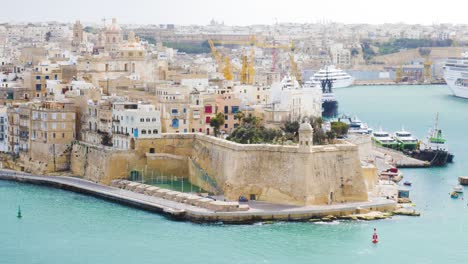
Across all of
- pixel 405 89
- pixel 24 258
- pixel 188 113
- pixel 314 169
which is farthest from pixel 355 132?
pixel 405 89

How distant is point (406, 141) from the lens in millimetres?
35969

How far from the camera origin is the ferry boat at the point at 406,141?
116ft

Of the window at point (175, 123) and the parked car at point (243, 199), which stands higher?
the window at point (175, 123)

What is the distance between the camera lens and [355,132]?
34625 millimetres

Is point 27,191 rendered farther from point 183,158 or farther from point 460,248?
point 460,248

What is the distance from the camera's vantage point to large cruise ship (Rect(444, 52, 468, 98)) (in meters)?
62.2

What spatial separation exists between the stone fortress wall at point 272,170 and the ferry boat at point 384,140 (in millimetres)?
9435

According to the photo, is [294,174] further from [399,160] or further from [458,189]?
[399,160]

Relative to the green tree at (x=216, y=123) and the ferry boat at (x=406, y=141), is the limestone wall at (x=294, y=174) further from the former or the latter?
the ferry boat at (x=406, y=141)

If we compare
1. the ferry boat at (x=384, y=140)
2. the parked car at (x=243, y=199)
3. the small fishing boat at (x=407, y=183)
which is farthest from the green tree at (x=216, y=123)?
the ferry boat at (x=384, y=140)

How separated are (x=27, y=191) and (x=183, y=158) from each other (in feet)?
12.9

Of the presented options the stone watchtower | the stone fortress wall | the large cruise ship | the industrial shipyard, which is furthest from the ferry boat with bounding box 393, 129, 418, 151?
the large cruise ship

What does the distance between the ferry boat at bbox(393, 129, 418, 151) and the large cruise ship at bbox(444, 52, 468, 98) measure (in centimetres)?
2615

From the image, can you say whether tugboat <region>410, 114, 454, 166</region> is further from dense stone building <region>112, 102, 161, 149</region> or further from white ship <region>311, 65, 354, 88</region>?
white ship <region>311, 65, 354, 88</region>
